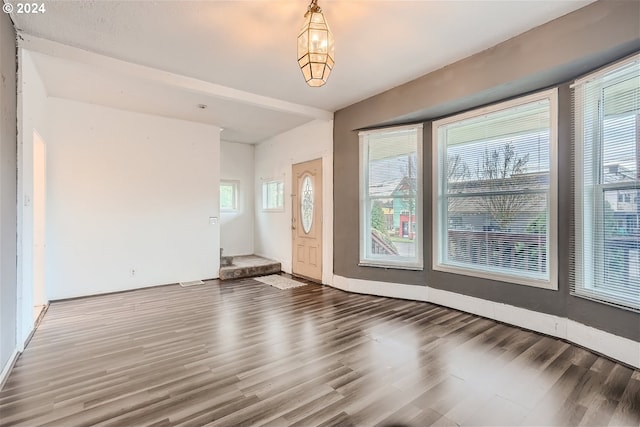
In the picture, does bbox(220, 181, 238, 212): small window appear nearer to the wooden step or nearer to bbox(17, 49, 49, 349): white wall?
the wooden step

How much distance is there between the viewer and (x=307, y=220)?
19.5ft

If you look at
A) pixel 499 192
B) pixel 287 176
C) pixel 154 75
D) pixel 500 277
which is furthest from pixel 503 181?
pixel 154 75

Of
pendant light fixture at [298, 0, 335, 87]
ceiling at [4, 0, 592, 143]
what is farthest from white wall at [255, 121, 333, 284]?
pendant light fixture at [298, 0, 335, 87]

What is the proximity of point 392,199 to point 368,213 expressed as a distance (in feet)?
1.49

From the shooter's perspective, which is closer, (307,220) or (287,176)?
(307,220)

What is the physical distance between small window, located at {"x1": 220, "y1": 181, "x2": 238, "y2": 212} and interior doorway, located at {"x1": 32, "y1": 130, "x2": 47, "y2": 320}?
3301 mm

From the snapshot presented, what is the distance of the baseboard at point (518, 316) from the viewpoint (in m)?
2.59

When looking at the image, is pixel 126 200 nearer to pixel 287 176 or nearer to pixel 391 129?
pixel 287 176

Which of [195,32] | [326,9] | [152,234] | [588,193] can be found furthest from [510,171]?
[152,234]

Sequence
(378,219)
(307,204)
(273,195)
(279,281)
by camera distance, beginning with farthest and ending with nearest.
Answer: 1. (273,195)
2. (307,204)
3. (279,281)
4. (378,219)

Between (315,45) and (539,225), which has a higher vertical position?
(315,45)

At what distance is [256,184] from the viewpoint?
7.51 meters

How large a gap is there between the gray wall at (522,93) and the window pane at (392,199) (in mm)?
149

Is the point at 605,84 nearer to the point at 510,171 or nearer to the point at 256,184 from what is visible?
the point at 510,171
